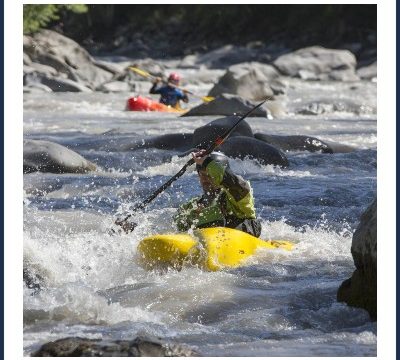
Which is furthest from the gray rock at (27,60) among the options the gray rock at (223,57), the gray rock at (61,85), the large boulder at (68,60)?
the gray rock at (223,57)

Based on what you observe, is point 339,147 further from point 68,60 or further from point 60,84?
point 68,60

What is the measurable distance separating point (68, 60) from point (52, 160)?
15219 mm

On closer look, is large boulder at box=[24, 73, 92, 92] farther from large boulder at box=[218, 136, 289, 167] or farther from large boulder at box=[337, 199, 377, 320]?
large boulder at box=[337, 199, 377, 320]

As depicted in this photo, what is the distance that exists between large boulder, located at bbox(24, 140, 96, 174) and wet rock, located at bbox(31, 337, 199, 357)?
20.7 feet

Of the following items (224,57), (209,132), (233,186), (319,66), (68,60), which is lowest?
(233,186)

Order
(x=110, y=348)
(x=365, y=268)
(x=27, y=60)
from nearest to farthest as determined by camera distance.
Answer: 1. (x=110, y=348)
2. (x=365, y=268)
3. (x=27, y=60)

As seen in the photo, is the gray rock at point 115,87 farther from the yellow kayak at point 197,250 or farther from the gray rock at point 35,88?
the yellow kayak at point 197,250

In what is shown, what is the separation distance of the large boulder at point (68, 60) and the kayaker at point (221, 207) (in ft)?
54.2

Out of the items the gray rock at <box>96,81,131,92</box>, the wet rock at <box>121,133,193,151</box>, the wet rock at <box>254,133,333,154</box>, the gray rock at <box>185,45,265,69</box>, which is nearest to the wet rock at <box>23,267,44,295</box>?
the wet rock at <box>121,133,193,151</box>

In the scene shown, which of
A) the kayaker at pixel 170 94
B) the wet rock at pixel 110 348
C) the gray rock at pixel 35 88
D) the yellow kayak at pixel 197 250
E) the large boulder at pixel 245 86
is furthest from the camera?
the gray rock at pixel 35 88

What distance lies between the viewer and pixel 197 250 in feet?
20.2

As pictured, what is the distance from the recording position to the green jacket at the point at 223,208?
6.58m

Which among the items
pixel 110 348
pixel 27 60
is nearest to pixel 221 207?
pixel 110 348

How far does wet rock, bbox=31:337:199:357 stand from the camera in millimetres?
4164
